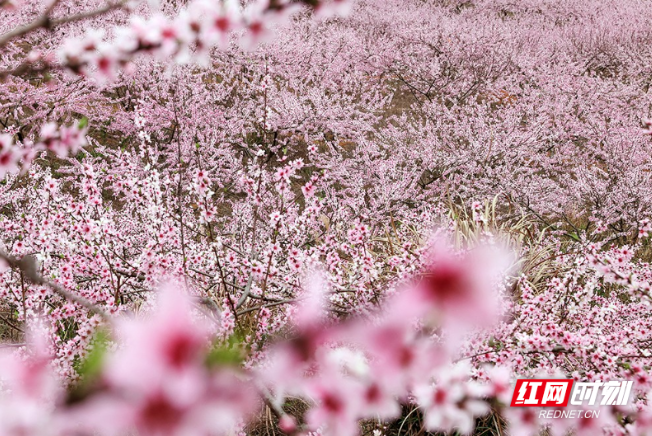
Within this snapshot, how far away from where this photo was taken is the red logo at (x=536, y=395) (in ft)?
6.20

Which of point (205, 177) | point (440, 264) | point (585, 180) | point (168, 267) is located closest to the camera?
point (440, 264)

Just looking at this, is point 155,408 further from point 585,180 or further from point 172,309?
point 585,180

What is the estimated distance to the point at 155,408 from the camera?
363 millimetres

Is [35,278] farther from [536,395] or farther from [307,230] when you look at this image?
[307,230]

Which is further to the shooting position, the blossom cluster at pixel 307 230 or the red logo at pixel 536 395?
the red logo at pixel 536 395

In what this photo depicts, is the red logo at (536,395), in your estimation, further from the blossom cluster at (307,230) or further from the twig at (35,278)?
the twig at (35,278)

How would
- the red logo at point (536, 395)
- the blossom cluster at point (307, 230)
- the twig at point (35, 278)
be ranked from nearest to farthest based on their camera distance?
the blossom cluster at point (307, 230)
the twig at point (35, 278)
the red logo at point (536, 395)

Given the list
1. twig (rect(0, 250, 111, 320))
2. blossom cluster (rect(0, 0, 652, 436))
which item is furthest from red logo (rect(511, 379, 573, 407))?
twig (rect(0, 250, 111, 320))

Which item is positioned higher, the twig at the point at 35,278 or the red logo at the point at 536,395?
the twig at the point at 35,278

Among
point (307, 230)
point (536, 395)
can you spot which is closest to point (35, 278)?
point (536, 395)

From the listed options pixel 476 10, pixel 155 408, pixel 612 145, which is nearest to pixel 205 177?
pixel 155 408

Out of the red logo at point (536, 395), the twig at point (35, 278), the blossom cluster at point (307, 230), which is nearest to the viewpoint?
the blossom cluster at point (307, 230)

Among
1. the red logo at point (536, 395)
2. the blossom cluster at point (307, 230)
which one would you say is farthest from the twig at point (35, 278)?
the red logo at point (536, 395)

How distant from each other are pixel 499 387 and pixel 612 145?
7997 millimetres
